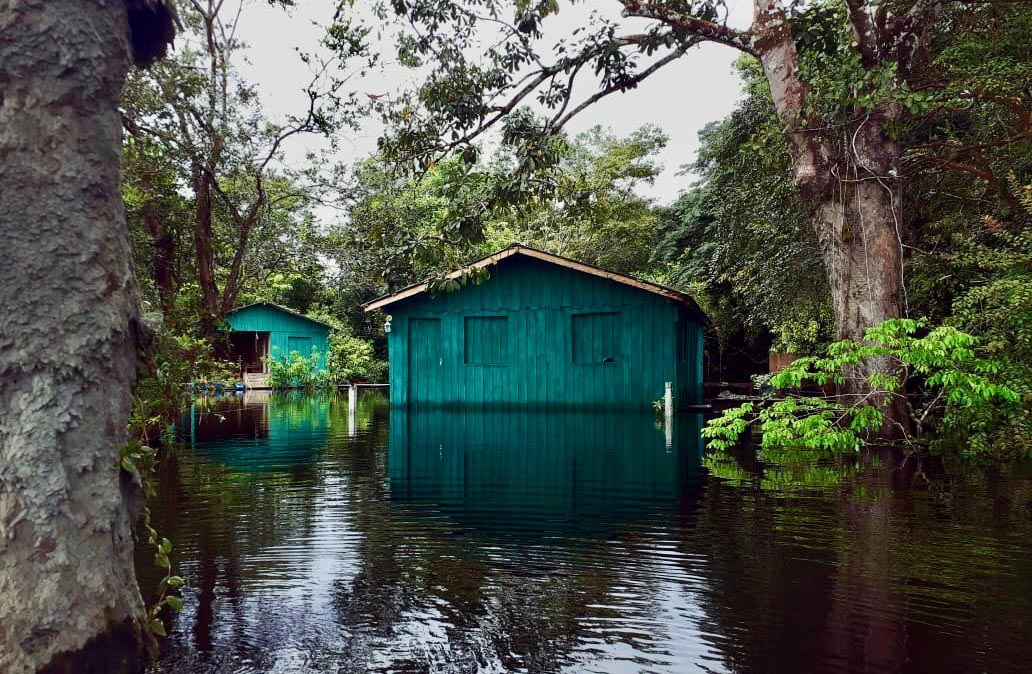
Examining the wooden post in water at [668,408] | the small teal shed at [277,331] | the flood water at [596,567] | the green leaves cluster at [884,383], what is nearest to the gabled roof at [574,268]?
the wooden post in water at [668,408]

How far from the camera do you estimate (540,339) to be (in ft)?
63.4

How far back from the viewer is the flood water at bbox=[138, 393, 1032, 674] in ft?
11.5

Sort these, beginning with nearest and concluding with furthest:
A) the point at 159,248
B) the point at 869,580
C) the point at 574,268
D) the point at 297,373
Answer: the point at 869,580, the point at 159,248, the point at 574,268, the point at 297,373

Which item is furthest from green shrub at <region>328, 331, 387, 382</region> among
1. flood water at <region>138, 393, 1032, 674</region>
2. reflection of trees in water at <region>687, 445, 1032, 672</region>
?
reflection of trees in water at <region>687, 445, 1032, 672</region>

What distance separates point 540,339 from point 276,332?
17142mm

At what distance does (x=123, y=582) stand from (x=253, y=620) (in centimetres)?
160

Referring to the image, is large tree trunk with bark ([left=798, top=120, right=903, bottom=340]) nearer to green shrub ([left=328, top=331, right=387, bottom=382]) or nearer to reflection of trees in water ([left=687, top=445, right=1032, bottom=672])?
reflection of trees in water ([left=687, top=445, right=1032, bottom=672])

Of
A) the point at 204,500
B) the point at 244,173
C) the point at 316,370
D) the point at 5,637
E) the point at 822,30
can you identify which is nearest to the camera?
the point at 5,637

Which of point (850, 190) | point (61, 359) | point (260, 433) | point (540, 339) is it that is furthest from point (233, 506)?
point (540, 339)

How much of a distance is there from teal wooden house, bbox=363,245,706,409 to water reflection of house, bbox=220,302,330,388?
44.6ft

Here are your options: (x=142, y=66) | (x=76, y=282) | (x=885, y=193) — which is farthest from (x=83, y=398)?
(x=885, y=193)

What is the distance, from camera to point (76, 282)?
8.02ft

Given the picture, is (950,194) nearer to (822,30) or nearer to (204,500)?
(822,30)

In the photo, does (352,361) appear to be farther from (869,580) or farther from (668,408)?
(869,580)
